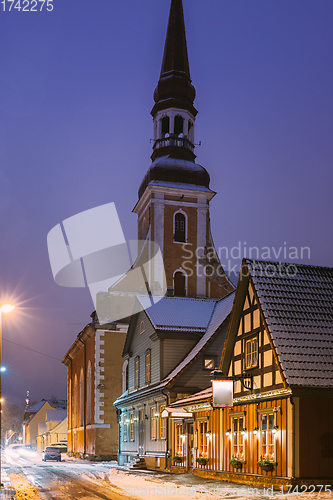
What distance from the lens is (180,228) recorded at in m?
55.8

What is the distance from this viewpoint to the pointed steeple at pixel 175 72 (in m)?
60.5

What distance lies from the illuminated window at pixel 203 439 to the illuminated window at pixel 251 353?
4.87 m

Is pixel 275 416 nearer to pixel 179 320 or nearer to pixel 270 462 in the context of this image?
pixel 270 462

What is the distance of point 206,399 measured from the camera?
989 inches

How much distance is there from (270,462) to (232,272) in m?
39.9

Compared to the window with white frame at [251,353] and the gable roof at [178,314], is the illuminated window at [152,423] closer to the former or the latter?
the gable roof at [178,314]

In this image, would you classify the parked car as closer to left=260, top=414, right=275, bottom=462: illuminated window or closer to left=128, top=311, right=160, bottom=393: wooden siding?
left=128, top=311, right=160, bottom=393: wooden siding

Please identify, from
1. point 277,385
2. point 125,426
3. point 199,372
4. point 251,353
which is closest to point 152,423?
point 199,372

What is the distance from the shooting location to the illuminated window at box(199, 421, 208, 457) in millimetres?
26656

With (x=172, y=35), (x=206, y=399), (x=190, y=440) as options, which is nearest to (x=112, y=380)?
(x=190, y=440)

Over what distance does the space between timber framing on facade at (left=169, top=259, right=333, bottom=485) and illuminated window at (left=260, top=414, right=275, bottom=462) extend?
3cm

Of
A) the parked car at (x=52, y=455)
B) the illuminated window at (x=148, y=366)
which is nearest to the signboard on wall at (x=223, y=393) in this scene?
the illuminated window at (x=148, y=366)

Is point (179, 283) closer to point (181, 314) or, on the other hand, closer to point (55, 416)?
point (181, 314)

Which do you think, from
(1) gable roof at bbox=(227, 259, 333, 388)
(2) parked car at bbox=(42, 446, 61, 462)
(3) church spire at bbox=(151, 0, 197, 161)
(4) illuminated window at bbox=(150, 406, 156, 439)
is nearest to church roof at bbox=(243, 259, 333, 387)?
(1) gable roof at bbox=(227, 259, 333, 388)
